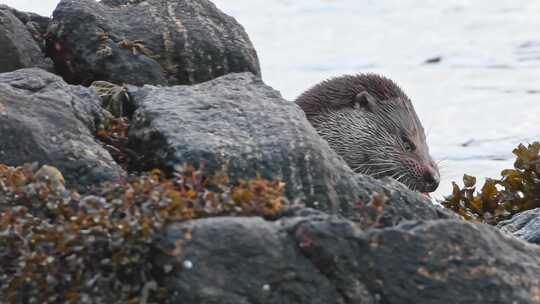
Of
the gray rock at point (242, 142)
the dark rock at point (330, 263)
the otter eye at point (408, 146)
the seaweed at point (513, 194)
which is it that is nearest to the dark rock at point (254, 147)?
the gray rock at point (242, 142)

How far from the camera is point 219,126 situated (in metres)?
5.00

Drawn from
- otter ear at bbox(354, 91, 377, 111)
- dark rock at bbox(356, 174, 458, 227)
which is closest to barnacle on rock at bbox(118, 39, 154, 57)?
otter ear at bbox(354, 91, 377, 111)

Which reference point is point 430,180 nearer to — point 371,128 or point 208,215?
point 371,128

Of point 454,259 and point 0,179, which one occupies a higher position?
point 454,259

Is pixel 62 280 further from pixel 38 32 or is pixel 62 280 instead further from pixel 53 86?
pixel 38 32

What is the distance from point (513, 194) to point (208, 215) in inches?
130

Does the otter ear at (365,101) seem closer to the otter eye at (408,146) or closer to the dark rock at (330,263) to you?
the otter eye at (408,146)

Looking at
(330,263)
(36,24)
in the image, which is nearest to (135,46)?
(36,24)

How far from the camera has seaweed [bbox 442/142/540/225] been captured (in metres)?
7.23

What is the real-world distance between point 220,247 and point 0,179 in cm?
92

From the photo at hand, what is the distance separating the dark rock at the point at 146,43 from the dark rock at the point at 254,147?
3.94ft

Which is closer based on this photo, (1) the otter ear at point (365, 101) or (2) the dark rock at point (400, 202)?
(2) the dark rock at point (400, 202)

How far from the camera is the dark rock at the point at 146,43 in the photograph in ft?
21.3

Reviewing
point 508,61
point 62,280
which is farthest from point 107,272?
point 508,61
